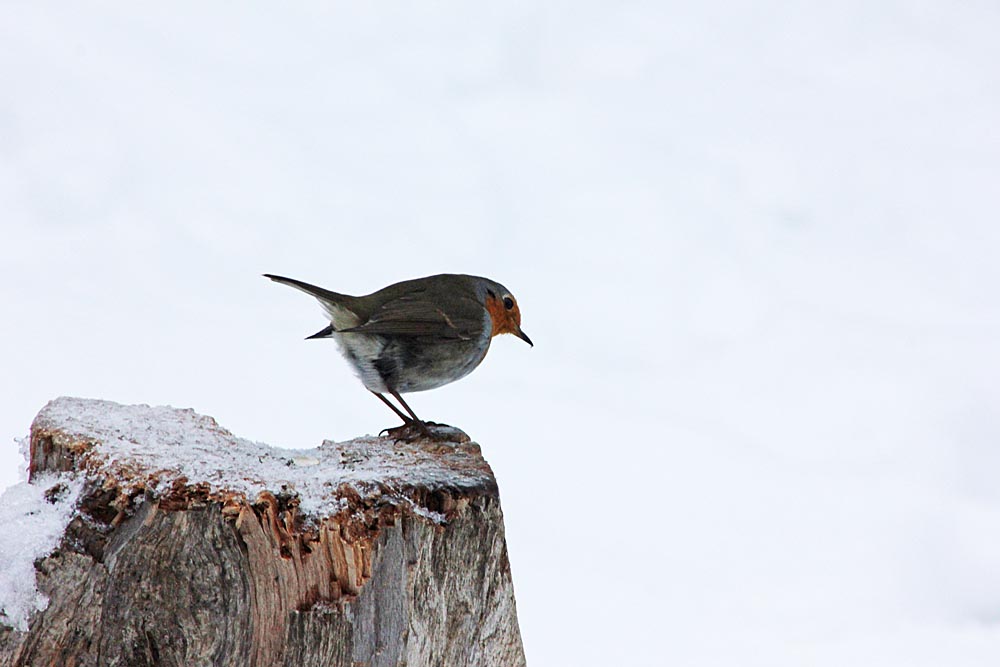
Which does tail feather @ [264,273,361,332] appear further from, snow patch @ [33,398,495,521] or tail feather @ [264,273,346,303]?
snow patch @ [33,398,495,521]

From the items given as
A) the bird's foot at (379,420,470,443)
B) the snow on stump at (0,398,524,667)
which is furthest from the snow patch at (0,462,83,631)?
the bird's foot at (379,420,470,443)

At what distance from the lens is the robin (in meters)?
3.85

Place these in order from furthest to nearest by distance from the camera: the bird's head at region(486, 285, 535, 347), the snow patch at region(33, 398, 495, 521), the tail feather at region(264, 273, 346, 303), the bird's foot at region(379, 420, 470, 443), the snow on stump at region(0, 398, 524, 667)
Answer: the bird's head at region(486, 285, 535, 347) < the tail feather at region(264, 273, 346, 303) < the bird's foot at region(379, 420, 470, 443) < the snow patch at region(33, 398, 495, 521) < the snow on stump at region(0, 398, 524, 667)

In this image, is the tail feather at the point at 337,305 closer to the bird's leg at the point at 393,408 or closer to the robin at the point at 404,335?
the robin at the point at 404,335

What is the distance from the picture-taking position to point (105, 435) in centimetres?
277

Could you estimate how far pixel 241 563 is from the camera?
2316mm

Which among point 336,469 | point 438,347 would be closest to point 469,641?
point 336,469

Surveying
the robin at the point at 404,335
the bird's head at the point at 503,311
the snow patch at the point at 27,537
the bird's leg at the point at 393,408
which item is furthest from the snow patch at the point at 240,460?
the bird's head at the point at 503,311

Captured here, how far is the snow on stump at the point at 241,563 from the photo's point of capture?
232 cm

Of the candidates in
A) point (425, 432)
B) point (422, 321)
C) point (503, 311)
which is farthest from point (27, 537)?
point (503, 311)

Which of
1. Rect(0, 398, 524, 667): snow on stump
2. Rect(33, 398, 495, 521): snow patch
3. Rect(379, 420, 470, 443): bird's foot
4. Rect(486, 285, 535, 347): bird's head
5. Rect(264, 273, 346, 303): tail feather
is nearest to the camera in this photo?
Rect(0, 398, 524, 667): snow on stump

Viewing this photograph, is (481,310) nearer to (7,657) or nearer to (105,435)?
(105,435)

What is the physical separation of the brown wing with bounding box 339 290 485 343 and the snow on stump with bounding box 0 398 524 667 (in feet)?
3.96

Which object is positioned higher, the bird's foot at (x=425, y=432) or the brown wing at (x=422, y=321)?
the brown wing at (x=422, y=321)
